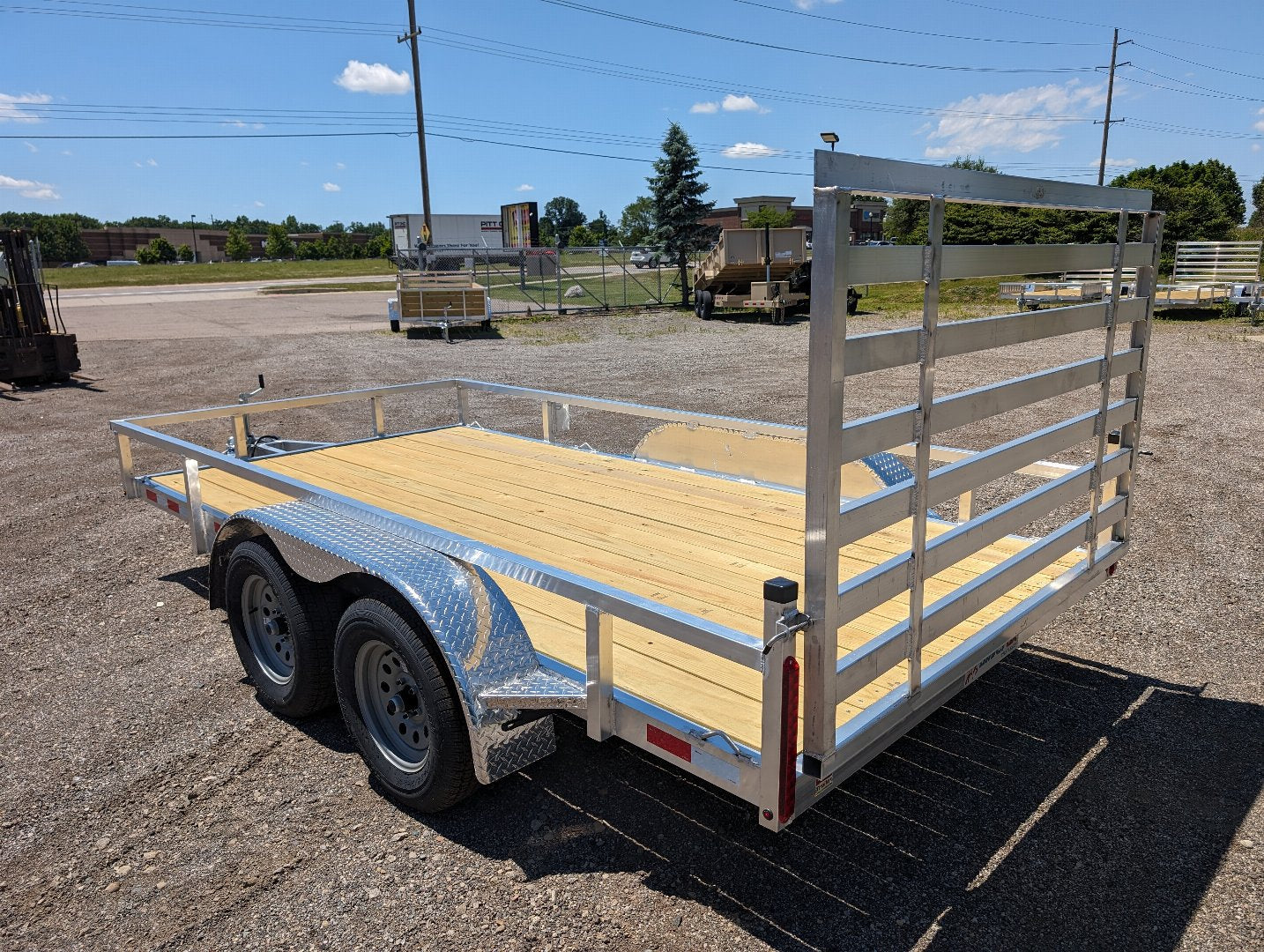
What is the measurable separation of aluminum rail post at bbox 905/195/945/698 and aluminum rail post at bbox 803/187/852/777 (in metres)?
0.35

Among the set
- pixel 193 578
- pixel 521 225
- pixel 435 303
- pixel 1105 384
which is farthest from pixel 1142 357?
pixel 521 225

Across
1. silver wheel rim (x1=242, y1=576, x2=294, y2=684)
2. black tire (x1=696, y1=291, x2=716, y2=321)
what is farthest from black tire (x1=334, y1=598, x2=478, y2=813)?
black tire (x1=696, y1=291, x2=716, y2=321)

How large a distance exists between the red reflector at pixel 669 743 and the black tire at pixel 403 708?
674mm

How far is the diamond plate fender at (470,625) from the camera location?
283 cm

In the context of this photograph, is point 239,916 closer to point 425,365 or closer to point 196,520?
point 196,520

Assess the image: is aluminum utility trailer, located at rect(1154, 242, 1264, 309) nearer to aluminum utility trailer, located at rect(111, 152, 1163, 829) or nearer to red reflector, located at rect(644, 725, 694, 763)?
aluminum utility trailer, located at rect(111, 152, 1163, 829)

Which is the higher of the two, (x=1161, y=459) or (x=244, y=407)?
(x=244, y=407)

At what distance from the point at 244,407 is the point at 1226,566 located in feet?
20.7

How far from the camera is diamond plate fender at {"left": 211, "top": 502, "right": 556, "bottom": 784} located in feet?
9.27

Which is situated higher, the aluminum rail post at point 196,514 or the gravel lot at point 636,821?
the aluminum rail post at point 196,514

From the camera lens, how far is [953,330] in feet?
8.27

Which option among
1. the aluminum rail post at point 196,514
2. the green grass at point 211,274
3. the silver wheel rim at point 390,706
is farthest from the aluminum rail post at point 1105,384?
the green grass at point 211,274

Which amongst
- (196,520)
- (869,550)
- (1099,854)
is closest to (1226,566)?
(869,550)

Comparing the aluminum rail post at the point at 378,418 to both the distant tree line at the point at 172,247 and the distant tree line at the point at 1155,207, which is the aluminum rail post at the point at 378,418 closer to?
the distant tree line at the point at 1155,207
